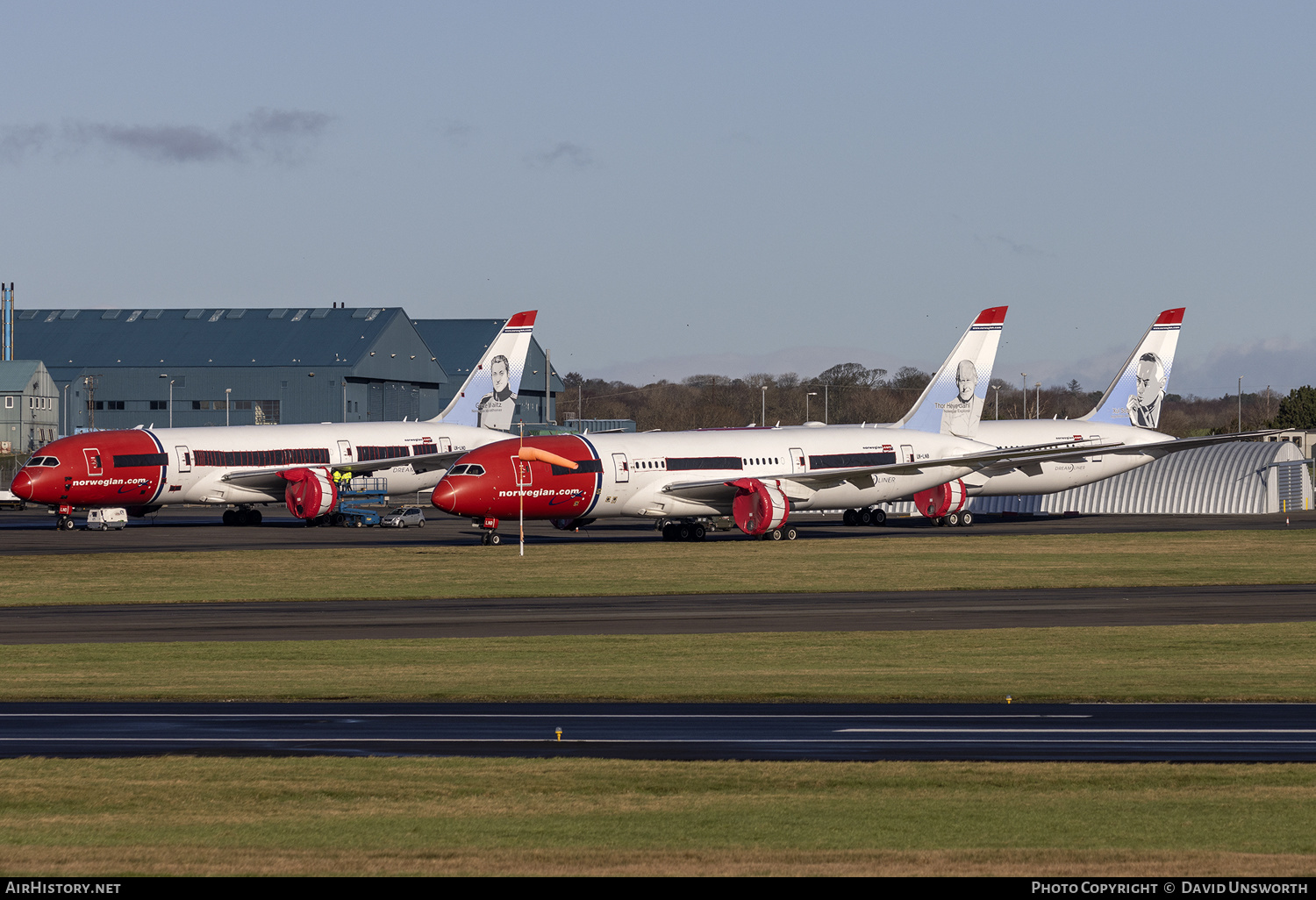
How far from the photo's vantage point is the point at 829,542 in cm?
6712

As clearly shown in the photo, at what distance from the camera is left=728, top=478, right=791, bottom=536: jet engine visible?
66188 mm

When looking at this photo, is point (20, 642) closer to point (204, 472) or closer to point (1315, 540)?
point (204, 472)

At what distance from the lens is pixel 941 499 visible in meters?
80.5

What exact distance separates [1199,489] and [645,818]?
296ft

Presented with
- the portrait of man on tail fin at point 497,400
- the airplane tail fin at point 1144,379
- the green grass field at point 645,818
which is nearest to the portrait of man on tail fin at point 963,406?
the airplane tail fin at point 1144,379

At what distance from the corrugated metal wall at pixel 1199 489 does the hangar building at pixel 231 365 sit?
241 feet

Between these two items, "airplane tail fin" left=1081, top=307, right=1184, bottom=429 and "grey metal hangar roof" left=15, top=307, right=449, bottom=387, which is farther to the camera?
"grey metal hangar roof" left=15, top=307, right=449, bottom=387

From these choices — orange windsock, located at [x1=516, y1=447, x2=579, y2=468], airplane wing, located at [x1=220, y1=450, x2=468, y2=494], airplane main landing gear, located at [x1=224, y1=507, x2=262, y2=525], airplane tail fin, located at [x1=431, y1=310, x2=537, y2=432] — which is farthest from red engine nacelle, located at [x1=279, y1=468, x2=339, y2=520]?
orange windsock, located at [x1=516, y1=447, x2=579, y2=468]

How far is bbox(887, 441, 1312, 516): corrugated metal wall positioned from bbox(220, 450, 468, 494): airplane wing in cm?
2970

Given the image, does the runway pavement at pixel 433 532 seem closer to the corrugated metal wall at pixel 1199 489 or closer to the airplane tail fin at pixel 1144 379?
the corrugated metal wall at pixel 1199 489

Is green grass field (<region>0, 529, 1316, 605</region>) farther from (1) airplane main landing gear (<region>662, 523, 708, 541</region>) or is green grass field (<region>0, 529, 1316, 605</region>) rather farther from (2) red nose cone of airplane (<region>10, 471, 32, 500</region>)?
(2) red nose cone of airplane (<region>10, 471, 32, 500</region>)

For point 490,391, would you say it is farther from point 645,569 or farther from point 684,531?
point 645,569

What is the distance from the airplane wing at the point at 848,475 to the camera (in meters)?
67.1
